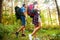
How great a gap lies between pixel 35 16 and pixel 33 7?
0.63ft

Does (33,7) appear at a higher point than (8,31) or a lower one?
higher

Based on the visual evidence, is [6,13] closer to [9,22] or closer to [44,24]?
[9,22]

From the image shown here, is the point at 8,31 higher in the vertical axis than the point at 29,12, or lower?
lower

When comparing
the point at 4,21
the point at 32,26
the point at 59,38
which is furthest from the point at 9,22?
the point at 59,38

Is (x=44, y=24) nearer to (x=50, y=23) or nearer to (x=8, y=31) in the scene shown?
(x=50, y=23)

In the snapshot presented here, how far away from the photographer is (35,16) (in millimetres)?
6176

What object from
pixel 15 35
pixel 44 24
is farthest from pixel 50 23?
pixel 15 35

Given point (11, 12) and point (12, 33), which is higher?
point (11, 12)

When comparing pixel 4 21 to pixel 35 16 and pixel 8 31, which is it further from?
pixel 35 16

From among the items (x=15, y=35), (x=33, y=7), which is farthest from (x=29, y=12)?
(x=15, y=35)

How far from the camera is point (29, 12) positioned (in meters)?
6.21

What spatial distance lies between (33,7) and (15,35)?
69cm

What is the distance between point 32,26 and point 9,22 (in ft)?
1.64

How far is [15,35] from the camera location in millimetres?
6180
